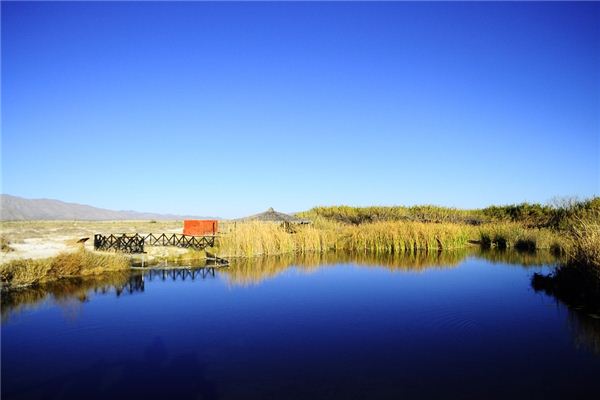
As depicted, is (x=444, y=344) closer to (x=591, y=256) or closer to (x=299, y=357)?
(x=299, y=357)

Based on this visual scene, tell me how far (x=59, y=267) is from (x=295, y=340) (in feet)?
34.2

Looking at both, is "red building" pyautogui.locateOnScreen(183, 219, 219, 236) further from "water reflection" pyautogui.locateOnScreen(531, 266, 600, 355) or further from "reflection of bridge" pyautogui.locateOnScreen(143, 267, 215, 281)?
"water reflection" pyautogui.locateOnScreen(531, 266, 600, 355)

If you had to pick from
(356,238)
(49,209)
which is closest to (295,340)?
(356,238)

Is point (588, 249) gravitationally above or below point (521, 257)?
above

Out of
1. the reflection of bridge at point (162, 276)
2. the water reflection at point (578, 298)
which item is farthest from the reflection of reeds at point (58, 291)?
the water reflection at point (578, 298)

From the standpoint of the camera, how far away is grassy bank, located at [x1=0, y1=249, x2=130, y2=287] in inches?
544

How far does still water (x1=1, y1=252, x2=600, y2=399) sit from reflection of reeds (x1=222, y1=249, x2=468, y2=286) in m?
1.52

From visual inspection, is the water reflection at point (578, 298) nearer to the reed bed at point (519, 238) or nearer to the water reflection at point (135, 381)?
the water reflection at point (135, 381)

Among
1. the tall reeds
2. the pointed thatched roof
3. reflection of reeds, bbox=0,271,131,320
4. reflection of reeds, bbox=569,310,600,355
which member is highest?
the pointed thatched roof

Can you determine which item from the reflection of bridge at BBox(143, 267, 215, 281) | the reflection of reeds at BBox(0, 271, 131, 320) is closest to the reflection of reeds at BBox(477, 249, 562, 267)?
the reflection of bridge at BBox(143, 267, 215, 281)

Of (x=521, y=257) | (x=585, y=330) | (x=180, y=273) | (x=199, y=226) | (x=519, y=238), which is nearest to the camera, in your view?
(x=585, y=330)

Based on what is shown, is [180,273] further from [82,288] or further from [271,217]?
[271,217]

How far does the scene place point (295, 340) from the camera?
30.2 feet

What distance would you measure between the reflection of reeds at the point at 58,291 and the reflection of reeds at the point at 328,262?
417cm
